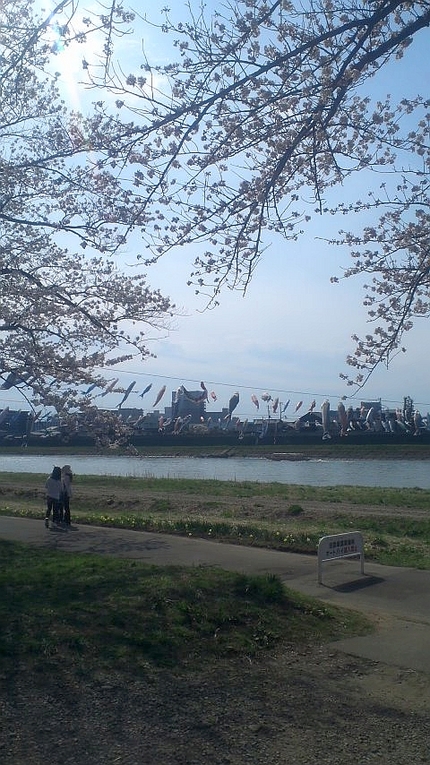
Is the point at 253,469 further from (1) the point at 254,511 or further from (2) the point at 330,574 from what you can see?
(2) the point at 330,574

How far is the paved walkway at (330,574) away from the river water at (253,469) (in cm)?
2226

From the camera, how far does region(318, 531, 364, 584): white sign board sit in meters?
10.8

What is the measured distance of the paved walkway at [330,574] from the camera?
25.1 feet

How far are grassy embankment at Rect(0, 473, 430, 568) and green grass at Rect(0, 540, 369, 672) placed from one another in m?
4.43

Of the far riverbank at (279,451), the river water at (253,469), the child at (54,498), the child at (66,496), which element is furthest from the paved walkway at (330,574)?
the far riverbank at (279,451)

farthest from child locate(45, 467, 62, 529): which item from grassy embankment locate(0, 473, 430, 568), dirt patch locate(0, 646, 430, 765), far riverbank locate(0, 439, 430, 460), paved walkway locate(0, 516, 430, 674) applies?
far riverbank locate(0, 439, 430, 460)

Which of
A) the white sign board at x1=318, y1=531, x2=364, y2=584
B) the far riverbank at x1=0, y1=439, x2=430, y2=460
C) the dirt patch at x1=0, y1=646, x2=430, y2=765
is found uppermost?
the far riverbank at x1=0, y1=439, x2=430, y2=460

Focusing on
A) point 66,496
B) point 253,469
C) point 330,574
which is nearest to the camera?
point 330,574

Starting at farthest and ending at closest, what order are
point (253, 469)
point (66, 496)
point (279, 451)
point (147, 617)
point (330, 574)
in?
point (279, 451), point (253, 469), point (66, 496), point (330, 574), point (147, 617)

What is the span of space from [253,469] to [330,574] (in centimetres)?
3961

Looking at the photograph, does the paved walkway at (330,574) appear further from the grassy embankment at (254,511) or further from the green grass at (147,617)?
the grassy embankment at (254,511)

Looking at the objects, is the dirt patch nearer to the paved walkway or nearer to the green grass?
the green grass

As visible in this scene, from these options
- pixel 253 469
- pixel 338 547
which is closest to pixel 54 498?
pixel 338 547

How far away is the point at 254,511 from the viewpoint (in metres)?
21.3
